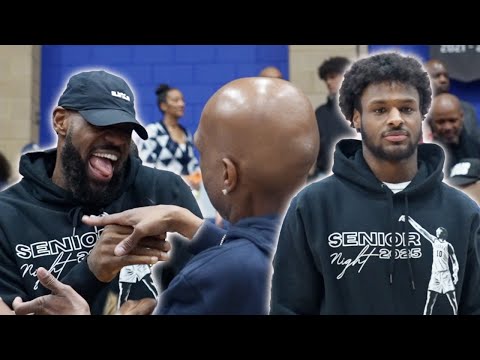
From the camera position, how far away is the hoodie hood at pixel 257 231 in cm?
118

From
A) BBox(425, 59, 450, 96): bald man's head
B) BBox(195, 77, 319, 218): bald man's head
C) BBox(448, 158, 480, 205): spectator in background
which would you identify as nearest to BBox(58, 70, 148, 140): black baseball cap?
BBox(195, 77, 319, 218): bald man's head

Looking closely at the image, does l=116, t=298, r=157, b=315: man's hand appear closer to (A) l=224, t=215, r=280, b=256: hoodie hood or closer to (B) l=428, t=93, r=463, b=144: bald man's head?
(A) l=224, t=215, r=280, b=256: hoodie hood

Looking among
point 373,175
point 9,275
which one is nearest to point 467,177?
point 373,175

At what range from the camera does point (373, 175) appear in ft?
4.81

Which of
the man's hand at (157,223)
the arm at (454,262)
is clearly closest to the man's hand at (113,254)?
the man's hand at (157,223)

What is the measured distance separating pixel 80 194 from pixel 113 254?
0.21 metres

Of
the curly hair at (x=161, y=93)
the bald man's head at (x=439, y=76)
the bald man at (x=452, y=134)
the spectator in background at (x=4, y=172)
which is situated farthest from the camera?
the bald man's head at (x=439, y=76)

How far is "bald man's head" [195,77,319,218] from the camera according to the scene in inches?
46.4

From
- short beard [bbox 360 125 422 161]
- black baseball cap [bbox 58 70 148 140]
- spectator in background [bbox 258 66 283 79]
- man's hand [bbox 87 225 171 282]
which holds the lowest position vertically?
man's hand [bbox 87 225 171 282]

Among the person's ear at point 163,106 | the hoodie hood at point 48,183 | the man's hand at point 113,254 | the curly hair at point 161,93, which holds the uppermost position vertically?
the curly hair at point 161,93

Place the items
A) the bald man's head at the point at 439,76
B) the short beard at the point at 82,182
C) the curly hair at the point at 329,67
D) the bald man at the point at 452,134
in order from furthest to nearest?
the bald man's head at the point at 439,76, the curly hair at the point at 329,67, the bald man at the point at 452,134, the short beard at the point at 82,182

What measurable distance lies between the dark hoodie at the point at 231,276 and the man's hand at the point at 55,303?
26 cm

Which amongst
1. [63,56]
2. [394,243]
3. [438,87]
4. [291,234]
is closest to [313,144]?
[291,234]

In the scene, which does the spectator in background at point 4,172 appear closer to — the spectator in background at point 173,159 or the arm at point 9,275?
the arm at point 9,275
